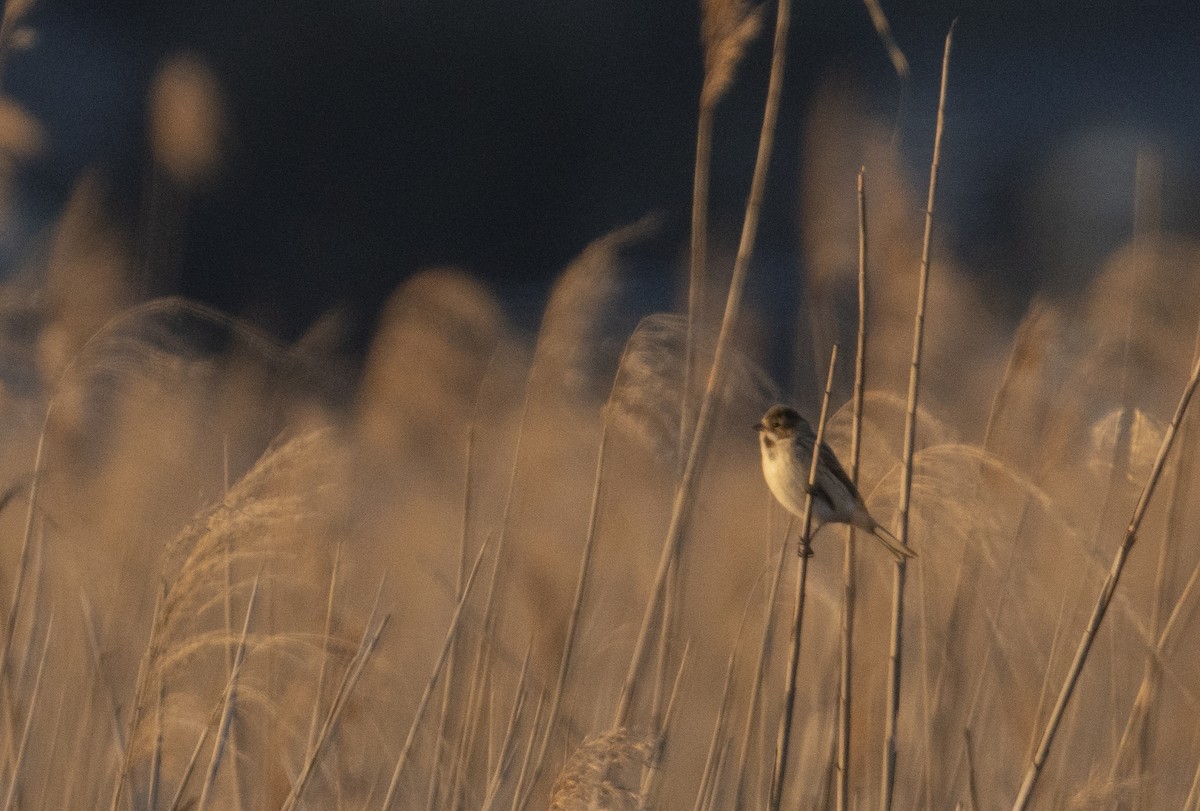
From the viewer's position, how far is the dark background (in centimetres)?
1978

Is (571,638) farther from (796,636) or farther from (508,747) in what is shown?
(796,636)

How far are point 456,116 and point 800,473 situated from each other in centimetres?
2094

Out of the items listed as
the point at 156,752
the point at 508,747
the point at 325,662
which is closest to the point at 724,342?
the point at 508,747

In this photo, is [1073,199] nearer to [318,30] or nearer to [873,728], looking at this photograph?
[873,728]

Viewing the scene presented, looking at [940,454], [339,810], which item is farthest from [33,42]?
[940,454]

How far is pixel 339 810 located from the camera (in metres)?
2.88

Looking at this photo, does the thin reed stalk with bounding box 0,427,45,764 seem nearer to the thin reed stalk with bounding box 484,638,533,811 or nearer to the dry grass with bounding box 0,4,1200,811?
the dry grass with bounding box 0,4,1200,811

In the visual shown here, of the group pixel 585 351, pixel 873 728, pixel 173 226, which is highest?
pixel 173 226

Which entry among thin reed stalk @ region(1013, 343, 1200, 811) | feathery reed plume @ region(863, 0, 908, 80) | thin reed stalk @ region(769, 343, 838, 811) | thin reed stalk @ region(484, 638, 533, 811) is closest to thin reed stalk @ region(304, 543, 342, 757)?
thin reed stalk @ region(484, 638, 533, 811)

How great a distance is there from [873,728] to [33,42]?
2529 millimetres

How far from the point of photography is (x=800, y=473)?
301cm

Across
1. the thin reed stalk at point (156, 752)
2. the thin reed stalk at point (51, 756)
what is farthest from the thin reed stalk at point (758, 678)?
the thin reed stalk at point (51, 756)

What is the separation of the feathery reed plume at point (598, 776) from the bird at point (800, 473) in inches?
26.0

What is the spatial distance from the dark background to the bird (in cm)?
1531
